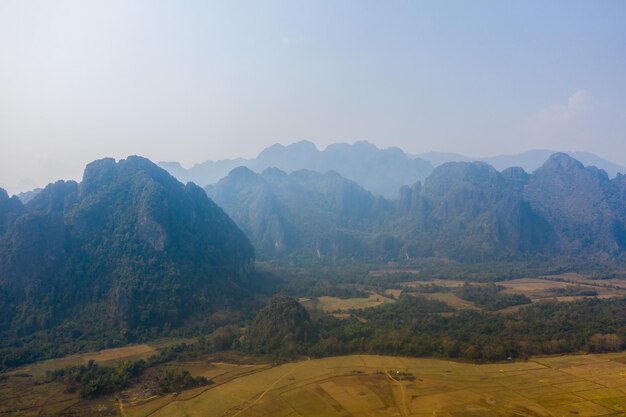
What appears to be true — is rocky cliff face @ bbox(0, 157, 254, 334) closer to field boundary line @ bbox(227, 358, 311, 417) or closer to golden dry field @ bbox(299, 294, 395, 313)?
golden dry field @ bbox(299, 294, 395, 313)

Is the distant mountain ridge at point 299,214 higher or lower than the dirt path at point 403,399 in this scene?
higher

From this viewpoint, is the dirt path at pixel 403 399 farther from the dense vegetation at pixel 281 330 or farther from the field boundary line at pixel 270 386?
the dense vegetation at pixel 281 330

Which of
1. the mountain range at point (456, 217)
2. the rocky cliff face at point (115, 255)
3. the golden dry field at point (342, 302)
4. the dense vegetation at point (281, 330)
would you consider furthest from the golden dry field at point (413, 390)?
the mountain range at point (456, 217)

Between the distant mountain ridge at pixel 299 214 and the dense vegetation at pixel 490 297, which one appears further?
the distant mountain ridge at pixel 299 214

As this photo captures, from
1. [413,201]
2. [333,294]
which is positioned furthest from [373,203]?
[333,294]

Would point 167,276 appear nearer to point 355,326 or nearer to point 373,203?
point 355,326

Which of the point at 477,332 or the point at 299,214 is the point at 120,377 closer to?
the point at 477,332
